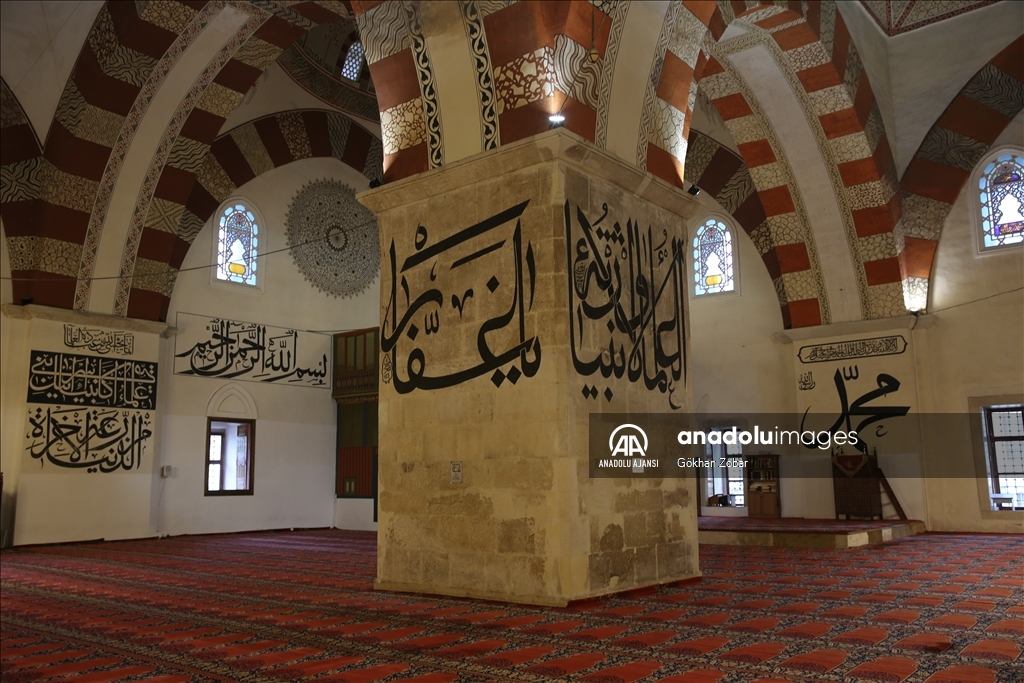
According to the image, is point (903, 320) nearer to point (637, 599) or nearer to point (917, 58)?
point (917, 58)

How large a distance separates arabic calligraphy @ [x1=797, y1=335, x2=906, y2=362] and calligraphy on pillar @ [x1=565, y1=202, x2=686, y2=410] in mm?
4333

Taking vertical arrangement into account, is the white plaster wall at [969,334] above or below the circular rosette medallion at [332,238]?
below

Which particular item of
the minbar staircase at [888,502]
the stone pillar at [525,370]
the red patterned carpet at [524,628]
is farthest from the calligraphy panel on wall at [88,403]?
the minbar staircase at [888,502]

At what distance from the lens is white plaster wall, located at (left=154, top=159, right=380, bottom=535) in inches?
340

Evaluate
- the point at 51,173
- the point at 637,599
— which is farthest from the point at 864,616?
the point at 51,173

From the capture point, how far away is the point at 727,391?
9.41 m

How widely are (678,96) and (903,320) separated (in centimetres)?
447

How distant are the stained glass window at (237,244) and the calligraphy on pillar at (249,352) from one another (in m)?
0.55

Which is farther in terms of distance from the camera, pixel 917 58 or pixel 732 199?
pixel 732 199

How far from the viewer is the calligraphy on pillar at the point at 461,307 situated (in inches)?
155

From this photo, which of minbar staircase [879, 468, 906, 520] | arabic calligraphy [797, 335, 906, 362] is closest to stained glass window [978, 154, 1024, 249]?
arabic calligraphy [797, 335, 906, 362]

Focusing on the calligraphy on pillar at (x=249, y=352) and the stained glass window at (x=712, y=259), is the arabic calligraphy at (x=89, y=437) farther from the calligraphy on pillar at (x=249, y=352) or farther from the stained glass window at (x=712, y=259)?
the stained glass window at (x=712, y=259)

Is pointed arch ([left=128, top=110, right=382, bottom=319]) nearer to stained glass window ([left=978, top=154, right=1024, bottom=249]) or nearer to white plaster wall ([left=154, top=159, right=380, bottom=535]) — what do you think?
white plaster wall ([left=154, top=159, right=380, bottom=535])

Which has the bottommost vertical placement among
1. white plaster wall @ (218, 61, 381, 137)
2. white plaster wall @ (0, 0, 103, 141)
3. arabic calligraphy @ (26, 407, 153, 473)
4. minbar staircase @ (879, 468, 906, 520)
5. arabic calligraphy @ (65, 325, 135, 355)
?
minbar staircase @ (879, 468, 906, 520)
